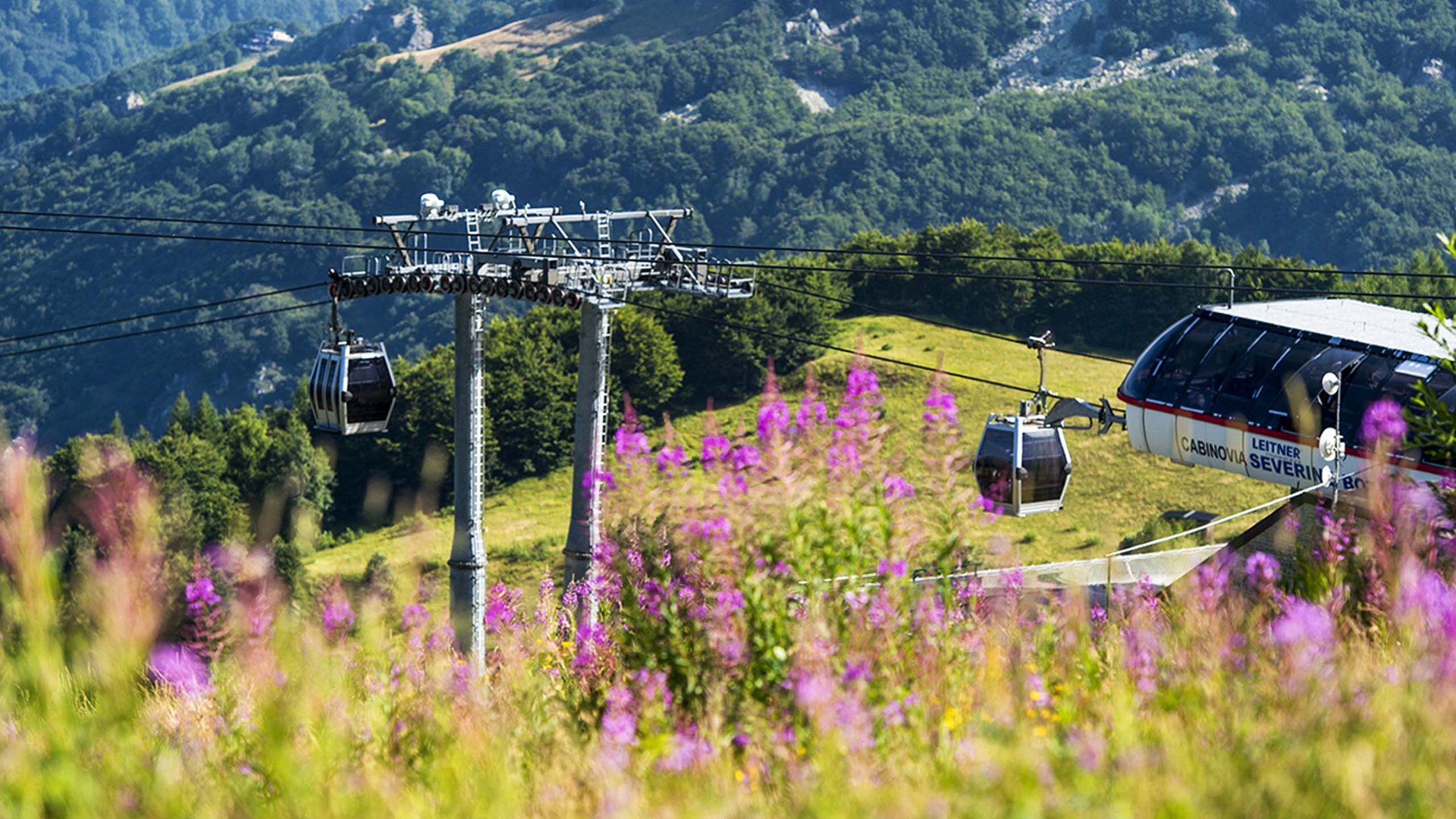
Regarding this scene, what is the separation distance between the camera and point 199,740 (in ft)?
18.7

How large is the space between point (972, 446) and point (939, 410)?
57301mm

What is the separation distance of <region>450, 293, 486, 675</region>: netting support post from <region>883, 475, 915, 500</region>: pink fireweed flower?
15996 mm

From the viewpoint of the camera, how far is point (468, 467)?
2209cm

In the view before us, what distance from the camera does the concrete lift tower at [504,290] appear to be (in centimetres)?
2155

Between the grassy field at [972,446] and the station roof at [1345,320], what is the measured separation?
23.3m

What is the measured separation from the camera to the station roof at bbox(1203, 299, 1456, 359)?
21031 mm

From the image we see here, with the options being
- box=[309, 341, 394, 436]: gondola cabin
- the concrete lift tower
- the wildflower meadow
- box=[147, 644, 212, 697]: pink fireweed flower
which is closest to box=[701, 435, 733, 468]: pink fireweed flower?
the wildflower meadow

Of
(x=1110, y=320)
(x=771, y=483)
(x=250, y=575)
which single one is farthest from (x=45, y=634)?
(x=1110, y=320)

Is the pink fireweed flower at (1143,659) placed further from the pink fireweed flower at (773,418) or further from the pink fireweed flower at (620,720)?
the pink fireweed flower at (620,720)

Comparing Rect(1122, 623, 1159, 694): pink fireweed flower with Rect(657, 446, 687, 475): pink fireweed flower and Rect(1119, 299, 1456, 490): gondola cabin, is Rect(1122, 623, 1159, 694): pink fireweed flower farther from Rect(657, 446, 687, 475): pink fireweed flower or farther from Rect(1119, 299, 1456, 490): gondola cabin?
Rect(1119, 299, 1456, 490): gondola cabin

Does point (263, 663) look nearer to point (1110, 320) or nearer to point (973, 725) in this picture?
point (973, 725)

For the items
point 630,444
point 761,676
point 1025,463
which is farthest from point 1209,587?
point 1025,463

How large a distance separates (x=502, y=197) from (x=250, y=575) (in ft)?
64.5

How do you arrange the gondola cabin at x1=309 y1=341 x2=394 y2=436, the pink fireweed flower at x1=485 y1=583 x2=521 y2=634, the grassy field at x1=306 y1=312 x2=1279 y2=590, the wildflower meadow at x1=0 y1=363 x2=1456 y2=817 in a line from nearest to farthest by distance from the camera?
the wildflower meadow at x1=0 y1=363 x2=1456 y2=817 < the pink fireweed flower at x1=485 y1=583 x2=521 y2=634 < the gondola cabin at x1=309 y1=341 x2=394 y2=436 < the grassy field at x1=306 y1=312 x2=1279 y2=590
